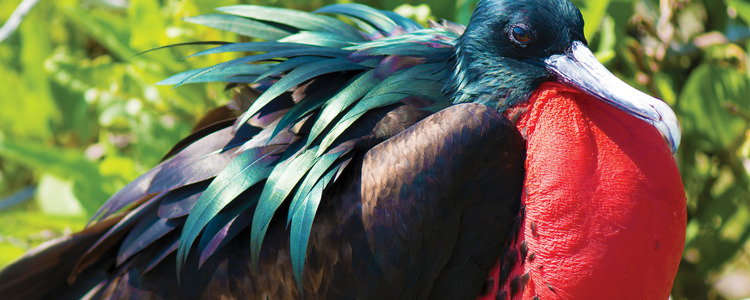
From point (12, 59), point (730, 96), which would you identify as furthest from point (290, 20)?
point (12, 59)

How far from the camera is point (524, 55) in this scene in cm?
139

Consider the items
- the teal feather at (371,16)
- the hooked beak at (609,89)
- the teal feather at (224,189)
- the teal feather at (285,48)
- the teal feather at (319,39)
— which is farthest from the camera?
the teal feather at (371,16)

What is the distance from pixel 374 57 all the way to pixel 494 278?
46 centimetres

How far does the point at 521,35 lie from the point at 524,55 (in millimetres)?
38

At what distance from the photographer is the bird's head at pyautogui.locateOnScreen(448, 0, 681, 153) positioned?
134 cm

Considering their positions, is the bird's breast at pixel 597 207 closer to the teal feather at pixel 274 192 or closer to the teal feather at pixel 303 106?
the teal feather at pixel 303 106

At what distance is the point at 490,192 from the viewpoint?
1.34 metres

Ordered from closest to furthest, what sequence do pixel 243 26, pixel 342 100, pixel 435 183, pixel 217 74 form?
pixel 435 183 < pixel 342 100 < pixel 217 74 < pixel 243 26

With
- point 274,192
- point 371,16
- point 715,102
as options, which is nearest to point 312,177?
point 274,192

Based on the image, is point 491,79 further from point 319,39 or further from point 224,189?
point 224,189

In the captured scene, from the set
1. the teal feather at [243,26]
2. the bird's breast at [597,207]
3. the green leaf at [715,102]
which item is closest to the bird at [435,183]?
the bird's breast at [597,207]

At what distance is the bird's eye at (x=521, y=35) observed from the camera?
4.47 ft

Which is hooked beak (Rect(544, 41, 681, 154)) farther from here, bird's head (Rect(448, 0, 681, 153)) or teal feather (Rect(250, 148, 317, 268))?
teal feather (Rect(250, 148, 317, 268))

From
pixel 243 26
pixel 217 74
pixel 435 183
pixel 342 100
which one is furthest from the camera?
pixel 243 26
